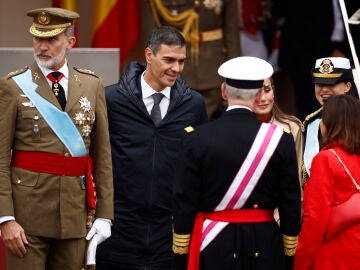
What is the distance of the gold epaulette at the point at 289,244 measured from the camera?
571 cm

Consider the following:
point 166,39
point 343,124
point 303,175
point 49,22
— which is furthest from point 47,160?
point 303,175

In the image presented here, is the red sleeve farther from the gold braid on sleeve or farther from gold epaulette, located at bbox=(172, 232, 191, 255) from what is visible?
the gold braid on sleeve

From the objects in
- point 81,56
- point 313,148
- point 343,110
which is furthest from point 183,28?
point 343,110

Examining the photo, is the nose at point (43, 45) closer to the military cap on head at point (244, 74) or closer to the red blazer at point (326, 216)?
the military cap on head at point (244, 74)

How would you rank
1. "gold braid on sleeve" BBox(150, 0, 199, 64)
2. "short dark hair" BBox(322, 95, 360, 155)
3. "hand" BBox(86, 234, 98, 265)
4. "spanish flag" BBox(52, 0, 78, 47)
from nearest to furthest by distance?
1. "hand" BBox(86, 234, 98, 265)
2. "short dark hair" BBox(322, 95, 360, 155)
3. "spanish flag" BBox(52, 0, 78, 47)
4. "gold braid on sleeve" BBox(150, 0, 199, 64)

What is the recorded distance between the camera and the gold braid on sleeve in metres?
9.35

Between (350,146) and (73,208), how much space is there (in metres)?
1.47

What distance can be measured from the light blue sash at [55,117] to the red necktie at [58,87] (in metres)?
0.09

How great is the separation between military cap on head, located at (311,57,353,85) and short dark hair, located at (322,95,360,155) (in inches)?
33.0

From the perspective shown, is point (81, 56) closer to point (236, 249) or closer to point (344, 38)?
point (236, 249)

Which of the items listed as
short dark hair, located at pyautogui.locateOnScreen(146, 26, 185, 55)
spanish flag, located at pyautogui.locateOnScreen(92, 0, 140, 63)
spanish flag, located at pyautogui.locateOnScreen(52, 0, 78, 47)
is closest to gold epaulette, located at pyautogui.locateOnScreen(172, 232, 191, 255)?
short dark hair, located at pyautogui.locateOnScreen(146, 26, 185, 55)

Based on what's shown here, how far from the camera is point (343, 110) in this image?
6078mm

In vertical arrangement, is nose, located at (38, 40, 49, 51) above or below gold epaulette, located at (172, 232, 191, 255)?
above

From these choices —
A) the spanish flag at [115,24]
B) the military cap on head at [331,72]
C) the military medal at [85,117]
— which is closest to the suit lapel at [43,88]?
the military medal at [85,117]
